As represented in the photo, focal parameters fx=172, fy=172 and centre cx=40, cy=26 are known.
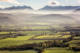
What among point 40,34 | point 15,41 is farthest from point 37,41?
point 15,41

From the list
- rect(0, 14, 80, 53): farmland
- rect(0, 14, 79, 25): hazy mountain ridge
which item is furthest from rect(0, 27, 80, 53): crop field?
rect(0, 14, 79, 25): hazy mountain ridge

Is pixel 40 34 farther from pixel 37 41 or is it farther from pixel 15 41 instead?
pixel 15 41

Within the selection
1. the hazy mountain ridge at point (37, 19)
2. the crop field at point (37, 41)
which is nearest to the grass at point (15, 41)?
Answer: the crop field at point (37, 41)

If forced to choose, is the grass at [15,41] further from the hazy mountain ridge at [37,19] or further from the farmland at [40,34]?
the hazy mountain ridge at [37,19]

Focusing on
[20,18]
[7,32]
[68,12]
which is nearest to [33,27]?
[20,18]

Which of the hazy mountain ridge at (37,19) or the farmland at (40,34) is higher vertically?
the hazy mountain ridge at (37,19)

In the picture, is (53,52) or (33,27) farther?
(33,27)

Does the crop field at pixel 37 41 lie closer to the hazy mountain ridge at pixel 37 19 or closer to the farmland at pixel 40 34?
the farmland at pixel 40 34

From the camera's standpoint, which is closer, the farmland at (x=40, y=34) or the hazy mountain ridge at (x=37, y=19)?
the farmland at (x=40, y=34)

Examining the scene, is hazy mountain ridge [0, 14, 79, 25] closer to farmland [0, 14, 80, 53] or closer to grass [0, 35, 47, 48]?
farmland [0, 14, 80, 53]

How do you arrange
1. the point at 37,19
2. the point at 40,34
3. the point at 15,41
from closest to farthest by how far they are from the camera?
the point at 15,41 → the point at 40,34 → the point at 37,19

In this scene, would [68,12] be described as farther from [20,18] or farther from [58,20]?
[20,18]
